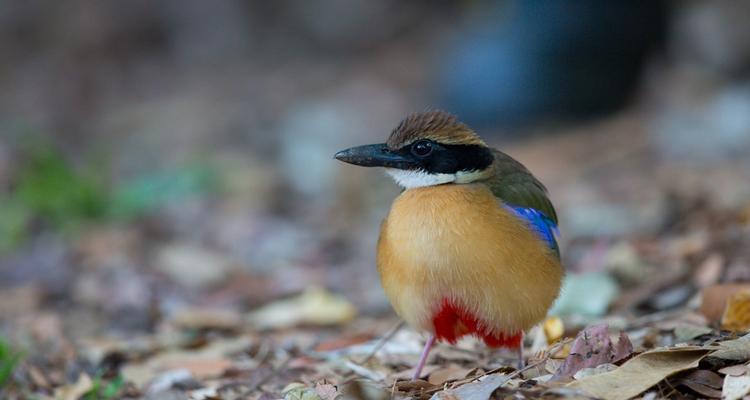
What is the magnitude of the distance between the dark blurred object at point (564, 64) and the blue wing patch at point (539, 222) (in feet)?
23.4

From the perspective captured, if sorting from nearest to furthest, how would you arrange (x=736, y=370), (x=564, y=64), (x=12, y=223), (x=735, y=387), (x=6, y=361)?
(x=735, y=387), (x=736, y=370), (x=6, y=361), (x=12, y=223), (x=564, y=64)

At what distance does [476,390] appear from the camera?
3.63 meters

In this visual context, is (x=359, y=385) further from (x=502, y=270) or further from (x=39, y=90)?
(x=39, y=90)

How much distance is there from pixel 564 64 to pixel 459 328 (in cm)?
767

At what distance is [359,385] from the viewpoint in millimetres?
3639

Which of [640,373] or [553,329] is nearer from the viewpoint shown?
[640,373]

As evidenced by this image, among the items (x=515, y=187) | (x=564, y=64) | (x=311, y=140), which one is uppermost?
(x=564, y=64)

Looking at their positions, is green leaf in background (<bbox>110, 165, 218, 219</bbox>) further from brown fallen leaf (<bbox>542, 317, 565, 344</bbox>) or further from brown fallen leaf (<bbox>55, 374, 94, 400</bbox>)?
brown fallen leaf (<bbox>542, 317, 565, 344</bbox>)

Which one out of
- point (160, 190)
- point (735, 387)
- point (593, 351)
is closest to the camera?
point (735, 387)

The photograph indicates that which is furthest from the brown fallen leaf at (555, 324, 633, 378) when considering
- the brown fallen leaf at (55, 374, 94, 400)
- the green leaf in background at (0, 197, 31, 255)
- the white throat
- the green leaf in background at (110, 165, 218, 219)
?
the green leaf in background at (110, 165, 218, 219)

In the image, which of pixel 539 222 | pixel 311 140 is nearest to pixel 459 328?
pixel 539 222

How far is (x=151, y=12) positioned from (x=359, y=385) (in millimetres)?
11000

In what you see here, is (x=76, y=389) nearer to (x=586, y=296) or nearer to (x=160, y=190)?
(x=586, y=296)

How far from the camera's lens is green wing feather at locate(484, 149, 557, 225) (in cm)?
450
